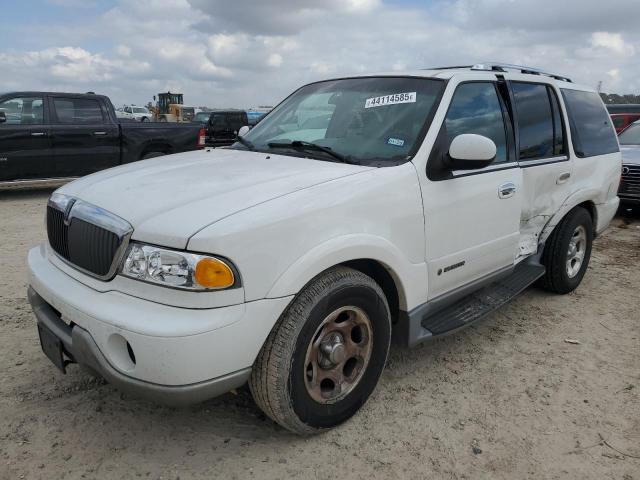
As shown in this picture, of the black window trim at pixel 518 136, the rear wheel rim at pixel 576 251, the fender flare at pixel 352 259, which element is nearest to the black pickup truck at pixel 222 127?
the rear wheel rim at pixel 576 251

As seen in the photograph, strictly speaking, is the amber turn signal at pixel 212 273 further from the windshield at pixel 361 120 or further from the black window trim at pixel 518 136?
the black window trim at pixel 518 136

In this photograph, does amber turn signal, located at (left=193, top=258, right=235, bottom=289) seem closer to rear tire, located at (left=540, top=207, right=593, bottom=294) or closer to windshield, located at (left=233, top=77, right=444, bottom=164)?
windshield, located at (left=233, top=77, right=444, bottom=164)

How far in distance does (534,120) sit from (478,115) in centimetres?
83

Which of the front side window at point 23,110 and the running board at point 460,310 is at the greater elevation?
the front side window at point 23,110

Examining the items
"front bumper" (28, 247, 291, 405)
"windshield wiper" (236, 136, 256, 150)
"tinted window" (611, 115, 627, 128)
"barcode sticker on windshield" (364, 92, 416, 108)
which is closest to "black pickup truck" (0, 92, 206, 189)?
"windshield wiper" (236, 136, 256, 150)

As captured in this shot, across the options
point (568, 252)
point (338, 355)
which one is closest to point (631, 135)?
point (568, 252)

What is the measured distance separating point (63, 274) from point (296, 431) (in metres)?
1.39

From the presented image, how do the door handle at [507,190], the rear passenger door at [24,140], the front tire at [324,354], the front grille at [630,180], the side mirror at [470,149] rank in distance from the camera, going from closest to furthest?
the front tire at [324,354], the side mirror at [470,149], the door handle at [507,190], the front grille at [630,180], the rear passenger door at [24,140]

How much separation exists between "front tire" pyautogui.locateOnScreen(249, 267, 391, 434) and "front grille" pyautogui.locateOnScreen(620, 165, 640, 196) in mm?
6999

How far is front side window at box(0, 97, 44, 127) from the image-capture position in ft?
29.2

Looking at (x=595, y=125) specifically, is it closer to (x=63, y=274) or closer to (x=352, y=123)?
(x=352, y=123)

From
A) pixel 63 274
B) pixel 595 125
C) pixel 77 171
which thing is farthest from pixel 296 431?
pixel 77 171

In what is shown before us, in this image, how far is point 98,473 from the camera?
237cm

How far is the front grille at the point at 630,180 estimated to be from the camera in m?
8.02
